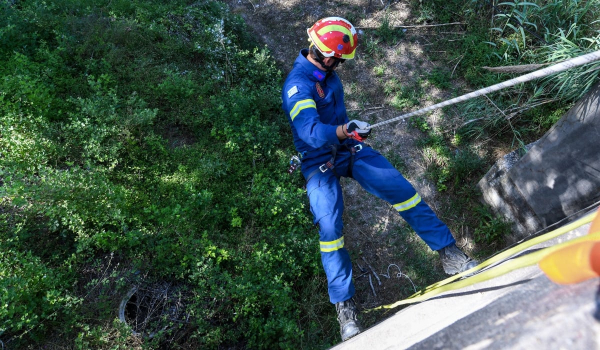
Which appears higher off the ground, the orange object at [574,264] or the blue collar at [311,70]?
the blue collar at [311,70]

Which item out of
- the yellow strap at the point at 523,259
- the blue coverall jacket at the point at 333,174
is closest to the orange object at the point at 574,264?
the yellow strap at the point at 523,259

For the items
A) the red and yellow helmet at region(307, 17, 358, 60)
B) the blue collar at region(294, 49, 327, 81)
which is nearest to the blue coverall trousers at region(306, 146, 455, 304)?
the blue collar at region(294, 49, 327, 81)

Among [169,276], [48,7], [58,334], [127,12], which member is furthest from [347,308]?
[48,7]

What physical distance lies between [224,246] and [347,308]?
4.38 feet

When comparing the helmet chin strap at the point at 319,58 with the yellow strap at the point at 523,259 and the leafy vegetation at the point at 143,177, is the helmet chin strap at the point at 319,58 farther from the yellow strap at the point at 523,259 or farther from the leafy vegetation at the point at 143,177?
the yellow strap at the point at 523,259

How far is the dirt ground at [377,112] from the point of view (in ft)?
13.7

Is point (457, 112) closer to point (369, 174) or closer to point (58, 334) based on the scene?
point (369, 174)

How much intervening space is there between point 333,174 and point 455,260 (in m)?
1.32

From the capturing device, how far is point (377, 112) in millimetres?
5402

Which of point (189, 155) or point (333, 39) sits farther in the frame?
point (189, 155)

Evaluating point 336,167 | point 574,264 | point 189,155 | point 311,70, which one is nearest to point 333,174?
point 336,167

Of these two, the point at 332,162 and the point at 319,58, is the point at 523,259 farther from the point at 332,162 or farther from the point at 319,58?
the point at 319,58

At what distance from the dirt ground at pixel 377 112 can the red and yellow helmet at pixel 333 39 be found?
174 centimetres

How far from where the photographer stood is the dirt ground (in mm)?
4164
